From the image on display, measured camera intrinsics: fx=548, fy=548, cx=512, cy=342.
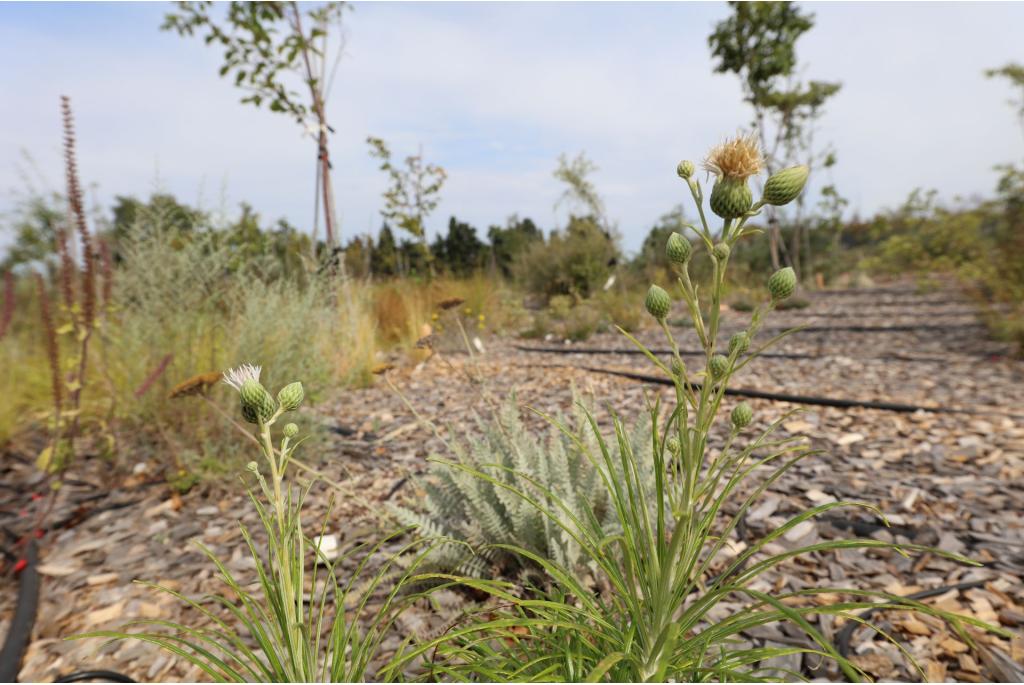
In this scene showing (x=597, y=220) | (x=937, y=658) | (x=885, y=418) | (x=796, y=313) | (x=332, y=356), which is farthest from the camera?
(x=597, y=220)

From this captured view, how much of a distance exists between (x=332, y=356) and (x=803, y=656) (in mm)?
3871

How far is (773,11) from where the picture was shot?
413 inches

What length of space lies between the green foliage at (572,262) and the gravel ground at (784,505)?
5589mm

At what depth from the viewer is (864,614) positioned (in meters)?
1.53

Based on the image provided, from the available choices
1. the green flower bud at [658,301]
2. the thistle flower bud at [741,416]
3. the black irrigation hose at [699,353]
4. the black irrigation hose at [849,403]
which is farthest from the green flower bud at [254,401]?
the black irrigation hose at [699,353]

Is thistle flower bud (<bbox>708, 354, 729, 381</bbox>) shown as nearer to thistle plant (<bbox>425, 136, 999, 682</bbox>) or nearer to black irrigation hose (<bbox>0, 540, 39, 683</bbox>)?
thistle plant (<bbox>425, 136, 999, 682</bbox>)

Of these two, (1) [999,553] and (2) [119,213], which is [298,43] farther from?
(2) [119,213]

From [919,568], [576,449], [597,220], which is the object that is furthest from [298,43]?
[597,220]

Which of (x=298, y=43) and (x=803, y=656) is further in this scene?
(x=298, y=43)

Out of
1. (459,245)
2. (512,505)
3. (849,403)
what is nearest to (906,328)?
(849,403)

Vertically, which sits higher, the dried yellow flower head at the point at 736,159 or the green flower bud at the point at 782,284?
the dried yellow flower head at the point at 736,159

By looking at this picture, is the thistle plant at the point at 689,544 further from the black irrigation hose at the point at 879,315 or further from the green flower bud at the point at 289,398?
the black irrigation hose at the point at 879,315

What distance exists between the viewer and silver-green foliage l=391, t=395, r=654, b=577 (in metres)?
1.55

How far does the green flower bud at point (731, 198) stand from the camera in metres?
0.73
